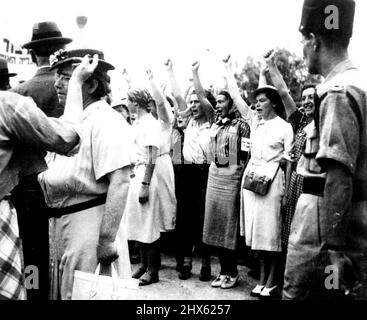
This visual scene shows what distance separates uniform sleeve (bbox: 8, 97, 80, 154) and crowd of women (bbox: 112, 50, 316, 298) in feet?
8.17

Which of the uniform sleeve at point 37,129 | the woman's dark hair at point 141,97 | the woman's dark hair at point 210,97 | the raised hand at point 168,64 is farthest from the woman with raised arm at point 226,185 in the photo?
the uniform sleeve at point 37,129

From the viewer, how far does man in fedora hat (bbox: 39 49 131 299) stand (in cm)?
271

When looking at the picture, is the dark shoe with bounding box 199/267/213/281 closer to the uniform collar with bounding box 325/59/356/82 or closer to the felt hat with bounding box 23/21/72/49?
the felt hat with bounding box 23/21/72/49

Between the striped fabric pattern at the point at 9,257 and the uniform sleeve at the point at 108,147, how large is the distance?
0.58 m

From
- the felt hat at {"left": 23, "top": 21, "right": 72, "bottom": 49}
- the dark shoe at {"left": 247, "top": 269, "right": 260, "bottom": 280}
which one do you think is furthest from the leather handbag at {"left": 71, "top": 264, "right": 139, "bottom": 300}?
the dark shoe at {"left": 247, "top": 269, "right": 260, "bottom": 280}

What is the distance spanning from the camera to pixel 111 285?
2559mm

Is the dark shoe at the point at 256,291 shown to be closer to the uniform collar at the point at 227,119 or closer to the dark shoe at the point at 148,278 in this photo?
the dark shoe at the point at 148,278

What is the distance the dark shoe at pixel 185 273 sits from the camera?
5938mm

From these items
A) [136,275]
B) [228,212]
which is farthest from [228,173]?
[136,275]
